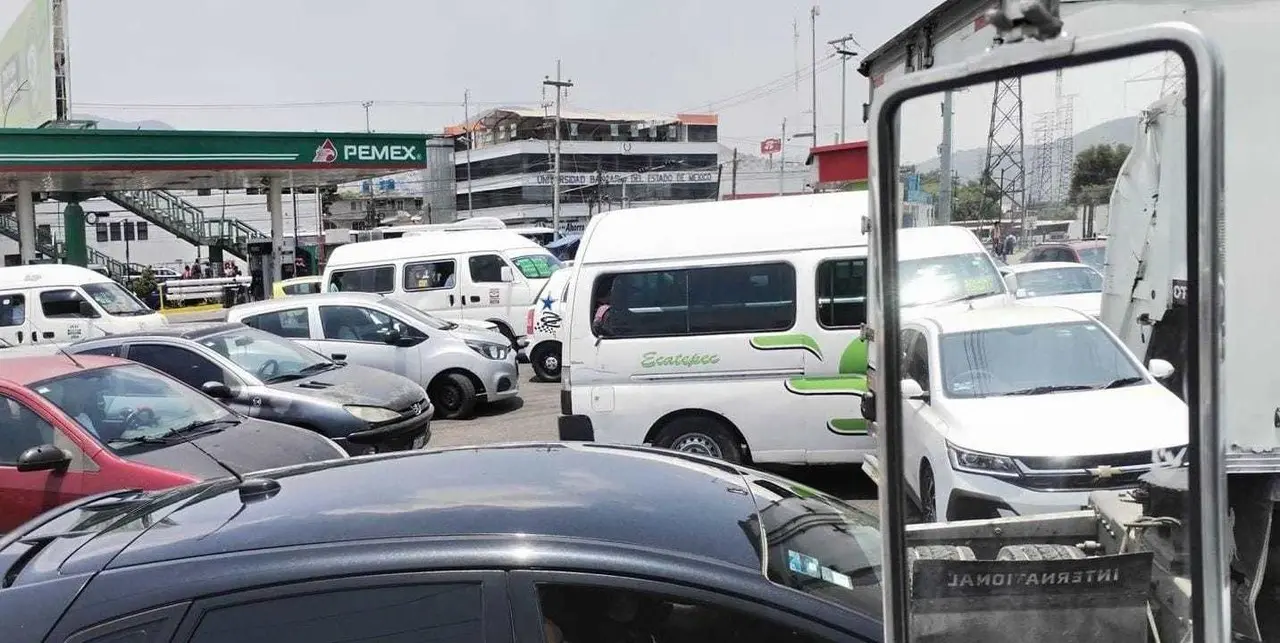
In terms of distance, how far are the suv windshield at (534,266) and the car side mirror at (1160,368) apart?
14.2 m

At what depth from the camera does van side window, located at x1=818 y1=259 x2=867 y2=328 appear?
7.46 metres

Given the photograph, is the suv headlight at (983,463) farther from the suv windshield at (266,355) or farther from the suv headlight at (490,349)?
the suv headlight at (490,349)

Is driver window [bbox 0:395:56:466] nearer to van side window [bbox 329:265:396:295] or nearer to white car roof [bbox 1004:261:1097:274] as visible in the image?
white car roof [bbox 1004:261:1097:274]

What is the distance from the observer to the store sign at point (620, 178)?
95.9 meters

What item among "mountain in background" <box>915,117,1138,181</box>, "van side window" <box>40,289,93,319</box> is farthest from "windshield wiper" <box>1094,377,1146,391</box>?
"van side window" <box>40,289,93,319</box>

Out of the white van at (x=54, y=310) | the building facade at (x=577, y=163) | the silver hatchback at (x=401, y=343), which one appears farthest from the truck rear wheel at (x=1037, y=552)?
the building facade at (x=577, y=163)

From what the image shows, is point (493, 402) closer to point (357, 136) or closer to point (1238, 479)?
point (1238, 479)

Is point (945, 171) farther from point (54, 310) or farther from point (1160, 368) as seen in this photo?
point (54, 310)

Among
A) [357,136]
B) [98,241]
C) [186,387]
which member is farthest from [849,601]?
[98,241]

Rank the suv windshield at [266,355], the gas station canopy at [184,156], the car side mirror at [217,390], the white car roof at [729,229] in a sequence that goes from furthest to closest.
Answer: the gas station canopy at [184,156] < the suv windshield at [266,355] < the car side mirror at [217,390] < the white car roof at [729,229]

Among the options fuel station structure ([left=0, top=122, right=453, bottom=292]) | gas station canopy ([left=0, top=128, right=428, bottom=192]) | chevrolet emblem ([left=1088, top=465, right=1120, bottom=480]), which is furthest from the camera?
fuel station structure ([left=0, top=122, right=453, bottom=292])

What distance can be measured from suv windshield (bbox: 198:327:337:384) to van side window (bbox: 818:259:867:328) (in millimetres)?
5033

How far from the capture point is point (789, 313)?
7559 mm

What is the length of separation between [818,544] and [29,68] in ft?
144
